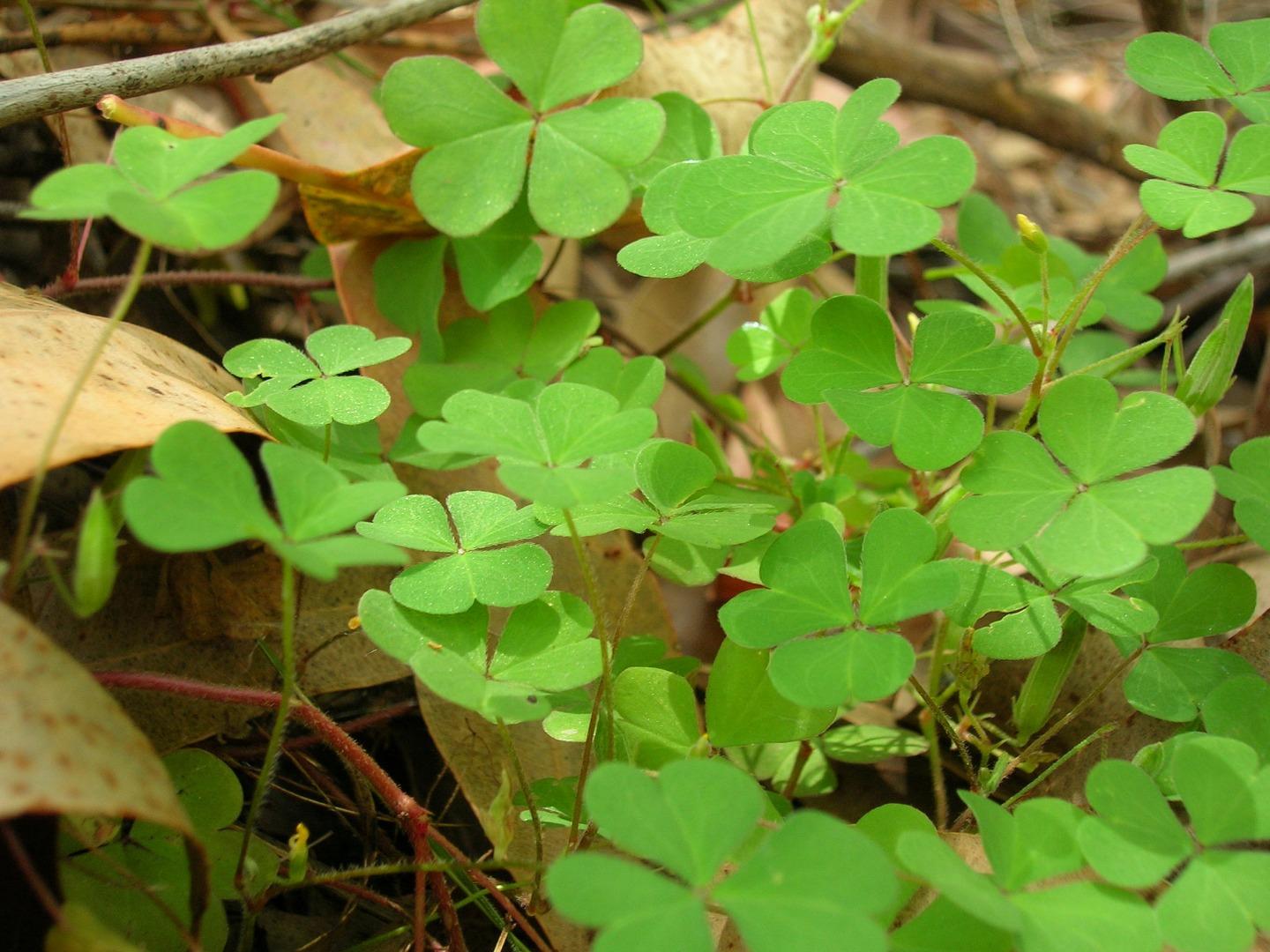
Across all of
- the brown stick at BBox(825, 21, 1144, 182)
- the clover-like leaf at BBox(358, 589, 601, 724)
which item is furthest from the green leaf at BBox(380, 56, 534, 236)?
the brown stick at BBox(825, 21, 1144, 182)

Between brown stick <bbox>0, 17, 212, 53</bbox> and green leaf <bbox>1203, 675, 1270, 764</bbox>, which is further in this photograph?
brown stick <bbox>0, 17, 212, 53</bbox>

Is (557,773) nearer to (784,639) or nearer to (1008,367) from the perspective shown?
(784,639)

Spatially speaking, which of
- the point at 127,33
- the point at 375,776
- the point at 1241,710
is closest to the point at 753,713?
the point at 375,776

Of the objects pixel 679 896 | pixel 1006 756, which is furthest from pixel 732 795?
pixel 1006 756

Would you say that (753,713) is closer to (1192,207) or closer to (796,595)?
(796,595)

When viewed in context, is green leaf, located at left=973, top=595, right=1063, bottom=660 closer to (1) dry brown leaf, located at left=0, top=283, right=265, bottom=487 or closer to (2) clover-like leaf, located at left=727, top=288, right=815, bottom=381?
(2) clover-like leaf, located at left=727, top=288, right=815, bottom=381
